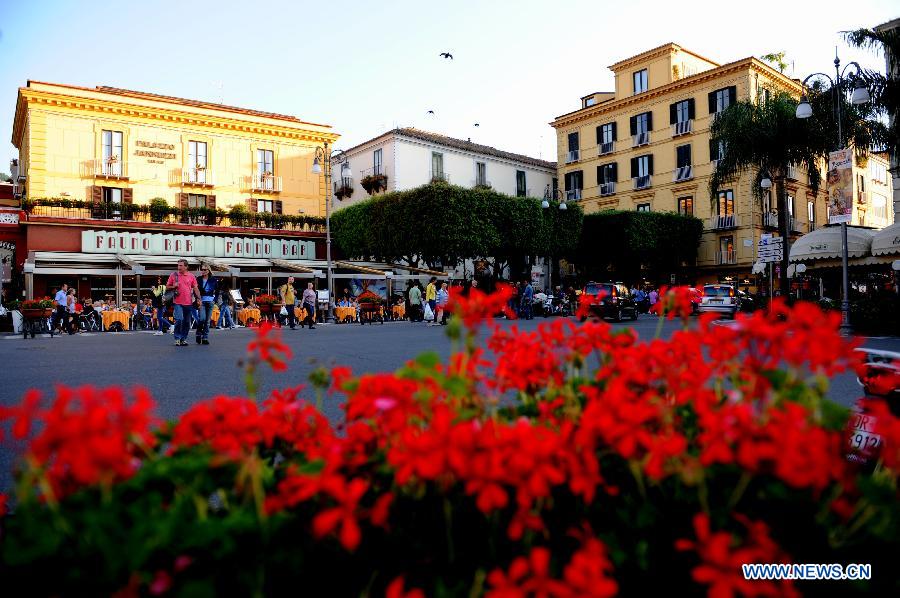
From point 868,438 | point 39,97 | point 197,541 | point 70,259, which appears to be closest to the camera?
point 197,541

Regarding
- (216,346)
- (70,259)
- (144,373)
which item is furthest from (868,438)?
(70,259)

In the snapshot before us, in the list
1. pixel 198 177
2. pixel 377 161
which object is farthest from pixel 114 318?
pixel 377 161

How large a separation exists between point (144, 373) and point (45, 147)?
26116 millimetres

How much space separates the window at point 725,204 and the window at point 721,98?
5.18m

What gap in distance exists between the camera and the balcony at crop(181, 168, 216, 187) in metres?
32.2

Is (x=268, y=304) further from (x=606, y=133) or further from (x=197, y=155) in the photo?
(x=606, y=133)

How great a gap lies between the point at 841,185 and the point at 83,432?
56.3 feet

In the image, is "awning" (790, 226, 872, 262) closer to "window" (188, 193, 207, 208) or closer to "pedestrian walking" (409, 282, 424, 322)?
"pedestrian walking" (409, 282, 424, 322)

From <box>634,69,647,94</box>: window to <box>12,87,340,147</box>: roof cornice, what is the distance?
2163 cm

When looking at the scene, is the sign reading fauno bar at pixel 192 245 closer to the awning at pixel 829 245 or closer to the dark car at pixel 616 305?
the dark car at pixel 616 305

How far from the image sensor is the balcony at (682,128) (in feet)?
134

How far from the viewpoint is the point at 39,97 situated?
28844mm

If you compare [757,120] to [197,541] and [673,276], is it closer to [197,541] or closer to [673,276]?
[673,276]

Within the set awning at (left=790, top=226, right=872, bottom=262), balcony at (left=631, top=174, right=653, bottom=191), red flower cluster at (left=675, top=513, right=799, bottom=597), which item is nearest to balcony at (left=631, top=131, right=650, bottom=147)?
balcony at (left=631, top=174, right=653, bottom=191)
